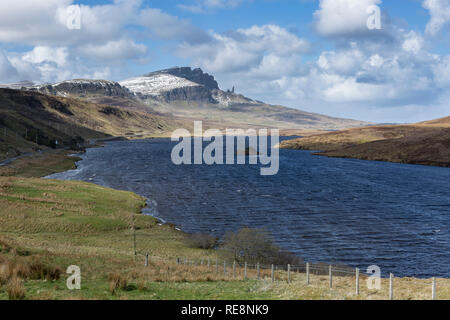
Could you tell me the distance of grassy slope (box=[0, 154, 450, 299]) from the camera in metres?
21.7

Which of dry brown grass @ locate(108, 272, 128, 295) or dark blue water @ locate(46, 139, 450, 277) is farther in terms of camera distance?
dark blue water @ locate(46, 139, 450, 277)

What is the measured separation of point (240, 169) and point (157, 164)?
3354 centimetres

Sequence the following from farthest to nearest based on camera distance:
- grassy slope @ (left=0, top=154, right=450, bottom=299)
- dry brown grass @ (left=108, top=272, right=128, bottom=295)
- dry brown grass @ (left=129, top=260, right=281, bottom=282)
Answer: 1. dry brown grass @ (left=129, top=260, right=281, bottom=282)
2. grassy slope @ (left=0, top=154, right=450, bottom=299)
3. dry brown grass @ (left=108, top=272, right=128, bottom=295)

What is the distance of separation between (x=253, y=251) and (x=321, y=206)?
1534 inches

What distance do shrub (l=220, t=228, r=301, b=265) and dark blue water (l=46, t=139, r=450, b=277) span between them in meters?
5.12

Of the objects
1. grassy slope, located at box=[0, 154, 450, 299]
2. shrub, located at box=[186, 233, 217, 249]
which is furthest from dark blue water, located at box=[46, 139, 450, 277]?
grassy slope, located at box=[0, 154, 450, 299]

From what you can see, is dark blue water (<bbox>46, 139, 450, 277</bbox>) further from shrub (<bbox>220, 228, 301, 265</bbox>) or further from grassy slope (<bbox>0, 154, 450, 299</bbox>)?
grassy slope (<bbox>0, 154, 450, 299</bbox>)

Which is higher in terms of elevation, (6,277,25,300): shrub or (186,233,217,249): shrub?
(6,277,25,300): shrub

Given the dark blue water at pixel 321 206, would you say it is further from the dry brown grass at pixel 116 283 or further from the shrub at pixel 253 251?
the dry brown grass at pixel 116 283

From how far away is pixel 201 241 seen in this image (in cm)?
5303

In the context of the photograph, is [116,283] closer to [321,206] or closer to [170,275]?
[170,275]

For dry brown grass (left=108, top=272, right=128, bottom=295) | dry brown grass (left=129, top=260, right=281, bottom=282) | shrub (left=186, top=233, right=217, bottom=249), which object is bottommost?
shrub (left=186, top=233, right=217, bottom=249)

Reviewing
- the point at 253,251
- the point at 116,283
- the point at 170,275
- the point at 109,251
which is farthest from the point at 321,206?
the point at 116,283

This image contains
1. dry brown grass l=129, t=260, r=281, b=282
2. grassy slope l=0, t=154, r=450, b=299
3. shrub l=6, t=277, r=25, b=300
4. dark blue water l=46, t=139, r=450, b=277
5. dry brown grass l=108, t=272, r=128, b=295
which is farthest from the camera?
dark blue water l=46, t=139, r=450, b=277
